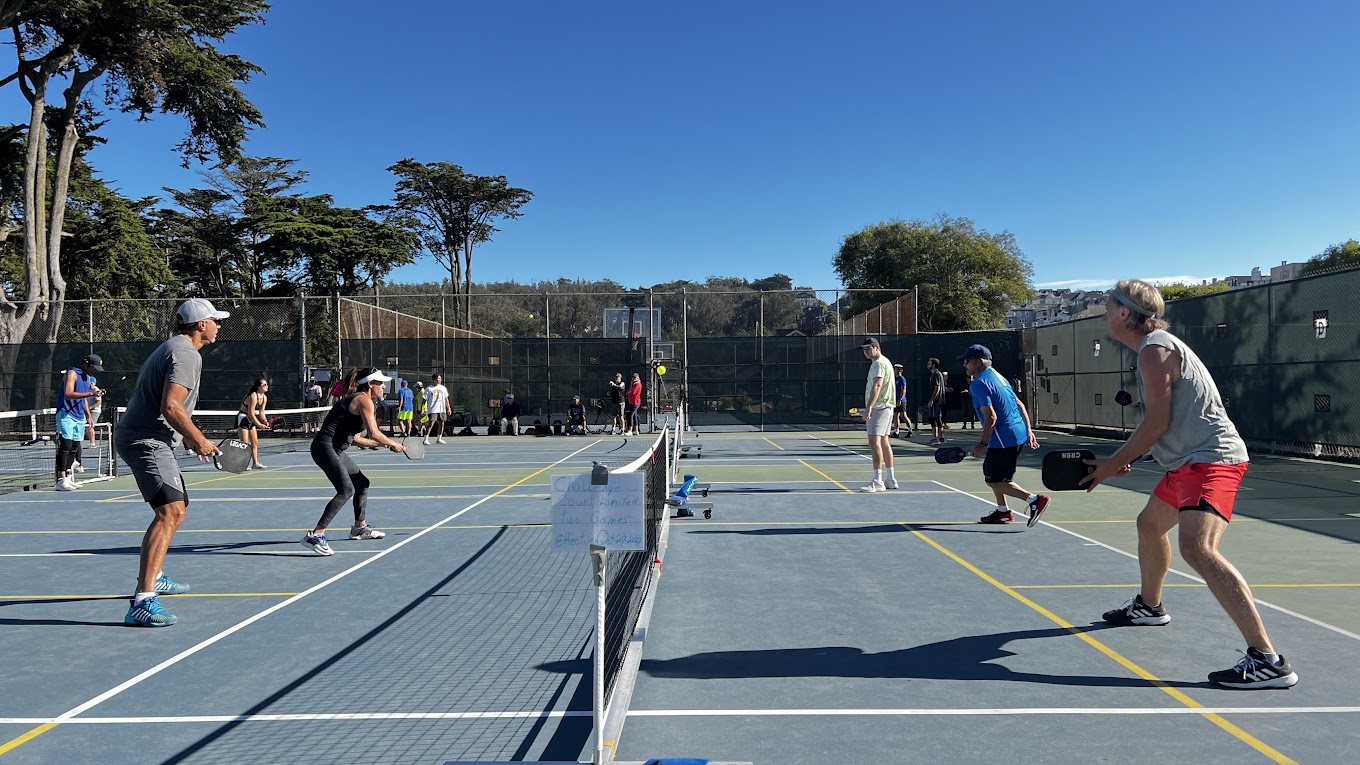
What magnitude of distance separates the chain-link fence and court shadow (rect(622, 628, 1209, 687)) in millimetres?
13504

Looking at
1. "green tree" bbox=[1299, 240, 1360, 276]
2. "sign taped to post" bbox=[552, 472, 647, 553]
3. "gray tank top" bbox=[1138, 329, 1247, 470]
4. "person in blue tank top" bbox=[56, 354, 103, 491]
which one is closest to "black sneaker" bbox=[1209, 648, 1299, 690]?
"gray tank top" bbox=[1138, 329, 1247, 470]

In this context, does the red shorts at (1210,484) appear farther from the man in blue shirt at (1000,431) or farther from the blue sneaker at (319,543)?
the blue sneaker at (319,543)

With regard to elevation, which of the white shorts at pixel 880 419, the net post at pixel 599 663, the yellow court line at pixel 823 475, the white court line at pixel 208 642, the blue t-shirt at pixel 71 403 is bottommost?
the white court line at pixel 208 642

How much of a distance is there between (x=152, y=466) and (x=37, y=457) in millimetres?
18802

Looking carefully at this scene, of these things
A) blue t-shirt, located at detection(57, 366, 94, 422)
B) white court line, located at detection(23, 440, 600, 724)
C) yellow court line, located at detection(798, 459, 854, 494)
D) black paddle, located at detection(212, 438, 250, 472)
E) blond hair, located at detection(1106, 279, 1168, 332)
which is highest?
blond hair, located at detection(1106, 279, 1168, 332)

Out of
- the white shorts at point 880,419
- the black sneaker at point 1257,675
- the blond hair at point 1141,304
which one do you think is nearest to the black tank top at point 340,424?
the white shorts at point 880,419

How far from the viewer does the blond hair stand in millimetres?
4754

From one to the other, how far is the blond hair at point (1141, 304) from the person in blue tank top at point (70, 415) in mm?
12791

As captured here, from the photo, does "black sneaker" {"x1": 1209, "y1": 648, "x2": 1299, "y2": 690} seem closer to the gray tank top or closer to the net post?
the gray tank top

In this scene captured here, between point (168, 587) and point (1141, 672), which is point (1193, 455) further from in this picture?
point (168, 587)

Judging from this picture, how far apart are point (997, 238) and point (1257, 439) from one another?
4548 centimetres

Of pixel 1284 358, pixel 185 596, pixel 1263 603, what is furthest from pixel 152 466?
pixel 1284 358

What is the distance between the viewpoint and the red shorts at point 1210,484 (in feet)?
14.6

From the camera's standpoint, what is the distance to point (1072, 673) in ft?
15.2
